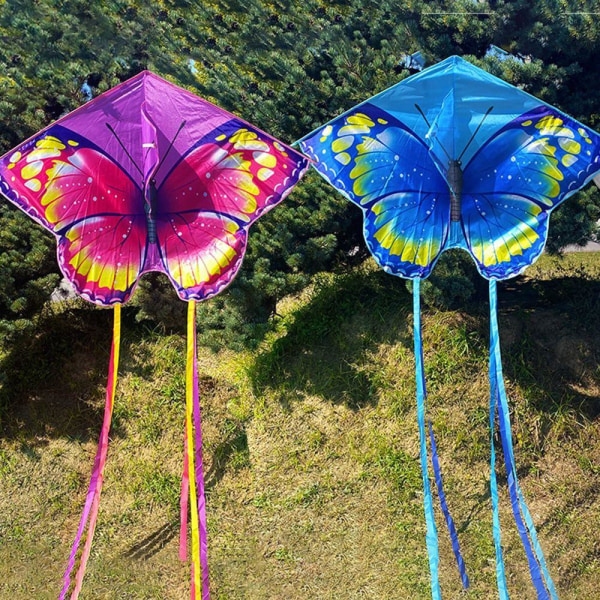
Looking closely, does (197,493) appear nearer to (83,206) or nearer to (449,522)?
(449,522)

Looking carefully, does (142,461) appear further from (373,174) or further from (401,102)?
(401,102)

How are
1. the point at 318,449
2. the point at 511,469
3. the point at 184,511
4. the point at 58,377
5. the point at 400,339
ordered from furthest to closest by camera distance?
the point at 58,377 → the point at 400,339 → the point at 318,449 → the point at 184,511 → the point at 511,469

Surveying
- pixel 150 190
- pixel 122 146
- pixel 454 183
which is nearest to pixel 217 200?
pixel 150 190

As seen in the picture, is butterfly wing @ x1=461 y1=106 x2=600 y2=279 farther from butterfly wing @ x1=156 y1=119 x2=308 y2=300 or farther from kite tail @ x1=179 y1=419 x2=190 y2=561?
kite tail @ x1=179 y1=419 x2=190 y2=561

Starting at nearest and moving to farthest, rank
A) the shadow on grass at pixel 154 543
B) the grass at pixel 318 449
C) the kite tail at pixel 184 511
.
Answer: the kite tail at pixel 184 511 → the grass at pixel 318 449 → the shadow on grass at pixel 154 543

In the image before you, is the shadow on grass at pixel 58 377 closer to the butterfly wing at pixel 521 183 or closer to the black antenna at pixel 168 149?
the black antenna at pixel 168 149

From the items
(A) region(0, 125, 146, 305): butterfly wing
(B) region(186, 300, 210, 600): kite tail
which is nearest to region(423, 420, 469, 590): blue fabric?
(B) region(186, 300, 210, 600): kite tail

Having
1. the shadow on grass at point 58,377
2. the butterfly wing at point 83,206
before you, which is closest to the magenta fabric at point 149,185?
the butterfly wing at point 83,206
